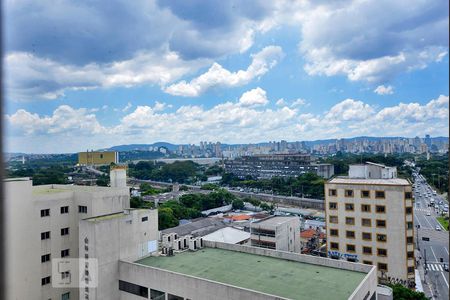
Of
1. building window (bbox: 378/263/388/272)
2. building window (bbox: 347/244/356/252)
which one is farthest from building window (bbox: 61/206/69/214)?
building window (bbox: 378/263/388/272)

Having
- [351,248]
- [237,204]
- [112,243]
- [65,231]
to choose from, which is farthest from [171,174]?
[112,243]

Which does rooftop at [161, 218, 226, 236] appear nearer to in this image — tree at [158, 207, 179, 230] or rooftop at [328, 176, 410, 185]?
tree at [158, 207, 179, 230]

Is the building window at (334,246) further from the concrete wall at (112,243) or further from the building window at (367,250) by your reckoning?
the concrete wall at (112,243)

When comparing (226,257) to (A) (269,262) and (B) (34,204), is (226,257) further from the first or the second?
(B) (34,204)

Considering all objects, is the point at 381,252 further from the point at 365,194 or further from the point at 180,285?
the point at 180,285

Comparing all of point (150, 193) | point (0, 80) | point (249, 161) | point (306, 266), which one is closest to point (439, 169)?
point (249, 161)

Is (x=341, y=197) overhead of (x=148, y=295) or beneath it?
overhead
